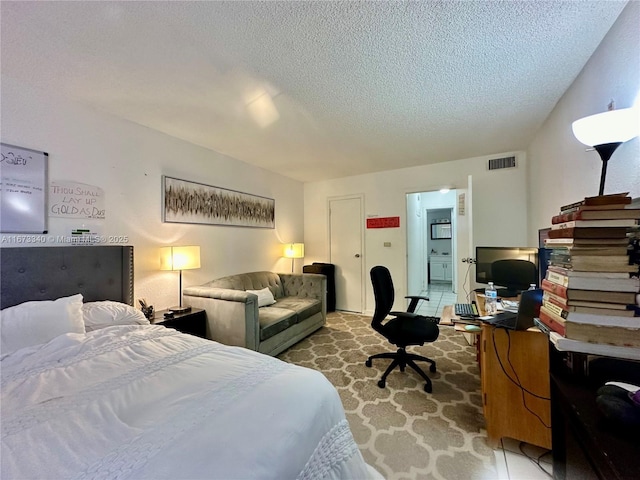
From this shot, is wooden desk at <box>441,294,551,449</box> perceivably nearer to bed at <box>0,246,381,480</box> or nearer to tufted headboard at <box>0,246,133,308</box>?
bed at <box>0,246,381,480</box>

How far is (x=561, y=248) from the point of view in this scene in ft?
3.25

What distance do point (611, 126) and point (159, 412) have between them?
2.12 metres

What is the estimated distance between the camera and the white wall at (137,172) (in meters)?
1.94

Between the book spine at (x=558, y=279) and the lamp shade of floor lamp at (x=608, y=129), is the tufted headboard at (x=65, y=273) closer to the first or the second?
the book spine at (x=558, y=279)

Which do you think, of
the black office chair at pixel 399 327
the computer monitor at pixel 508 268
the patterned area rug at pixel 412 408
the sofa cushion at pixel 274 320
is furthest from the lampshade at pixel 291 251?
the computer monitor at pixel 508 268

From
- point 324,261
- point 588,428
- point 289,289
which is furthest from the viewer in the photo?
point 324,261

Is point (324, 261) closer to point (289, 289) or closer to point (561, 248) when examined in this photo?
point (289, 289)

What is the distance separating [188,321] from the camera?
2508 mm

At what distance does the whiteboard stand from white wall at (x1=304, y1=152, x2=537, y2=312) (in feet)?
11.8

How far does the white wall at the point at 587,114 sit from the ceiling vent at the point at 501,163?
0.66 metres

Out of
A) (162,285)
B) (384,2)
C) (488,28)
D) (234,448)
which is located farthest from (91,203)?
(488,28)

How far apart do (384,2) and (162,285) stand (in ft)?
9.73

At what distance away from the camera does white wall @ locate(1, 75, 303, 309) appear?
1941mm

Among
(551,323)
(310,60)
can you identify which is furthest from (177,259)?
(551,323)
